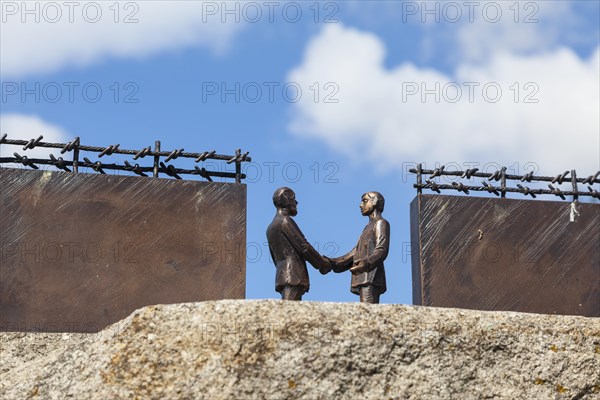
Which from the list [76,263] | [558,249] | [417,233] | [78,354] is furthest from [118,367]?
[558,249]

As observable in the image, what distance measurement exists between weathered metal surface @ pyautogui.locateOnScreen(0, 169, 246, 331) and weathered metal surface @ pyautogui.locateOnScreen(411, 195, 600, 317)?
7.67 feet

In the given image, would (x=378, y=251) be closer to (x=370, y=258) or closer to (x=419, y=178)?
(x=370, y=258)

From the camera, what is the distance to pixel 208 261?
13.6 meters

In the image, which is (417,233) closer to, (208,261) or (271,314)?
(208,261)

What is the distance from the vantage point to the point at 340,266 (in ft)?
39.7

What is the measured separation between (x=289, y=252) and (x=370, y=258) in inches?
32.1

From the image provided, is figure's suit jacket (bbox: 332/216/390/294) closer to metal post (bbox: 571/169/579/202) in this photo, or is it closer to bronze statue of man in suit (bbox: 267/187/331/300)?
bronze statue of man in suit (bbox: 267/187/331/300)

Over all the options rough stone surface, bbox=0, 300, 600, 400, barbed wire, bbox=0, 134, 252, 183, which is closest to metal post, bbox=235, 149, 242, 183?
barbed wire, bbox=0, 134, 252, 183

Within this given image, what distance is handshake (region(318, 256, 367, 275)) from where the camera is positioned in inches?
469

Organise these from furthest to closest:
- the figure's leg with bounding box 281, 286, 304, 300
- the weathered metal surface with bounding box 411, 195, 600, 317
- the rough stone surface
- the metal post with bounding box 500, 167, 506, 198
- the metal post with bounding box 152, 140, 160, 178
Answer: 1. the metal post with bounding box 500, 167, 506, 198
2. the weathered metal surface with bounding box 411, 195, 600, 317
3. the metal post with bounding box 152, 140, 160, 178
4. the figure's leg with bounding box 281, 286, 304, 300
5. the rough stone surface

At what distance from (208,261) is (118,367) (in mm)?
3866

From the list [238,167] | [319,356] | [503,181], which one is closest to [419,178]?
[503,181]

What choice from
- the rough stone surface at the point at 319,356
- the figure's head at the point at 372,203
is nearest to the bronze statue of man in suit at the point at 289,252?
the figure's head at the point at 372,203

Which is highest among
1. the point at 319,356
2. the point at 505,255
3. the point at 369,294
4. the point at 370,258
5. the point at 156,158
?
the point at 156,158
